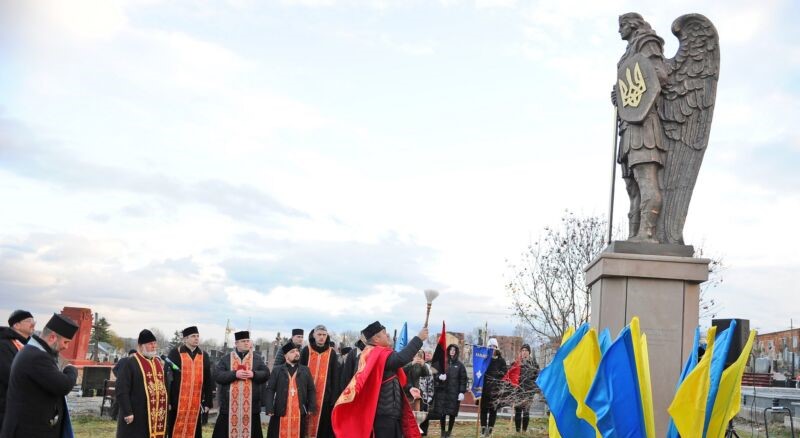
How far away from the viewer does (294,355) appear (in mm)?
10938

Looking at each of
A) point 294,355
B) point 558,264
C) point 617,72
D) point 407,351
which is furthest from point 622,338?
point 558,264

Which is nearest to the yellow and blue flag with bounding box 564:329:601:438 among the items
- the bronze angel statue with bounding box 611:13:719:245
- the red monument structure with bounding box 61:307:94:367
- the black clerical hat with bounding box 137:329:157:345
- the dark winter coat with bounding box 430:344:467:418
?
the bronze angel statue with bounding box 611:13:719:245

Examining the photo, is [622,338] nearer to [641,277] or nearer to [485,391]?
[641,277]

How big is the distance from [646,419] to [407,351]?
2862mm

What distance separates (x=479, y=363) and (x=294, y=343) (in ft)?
19.6

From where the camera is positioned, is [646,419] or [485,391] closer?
[646,419]

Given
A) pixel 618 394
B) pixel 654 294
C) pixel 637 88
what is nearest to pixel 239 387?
pixel 654 294

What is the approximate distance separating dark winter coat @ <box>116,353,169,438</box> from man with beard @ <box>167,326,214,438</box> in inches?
41.2

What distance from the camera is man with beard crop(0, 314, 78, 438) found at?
665 centimetres

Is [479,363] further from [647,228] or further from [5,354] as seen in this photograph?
[5,354]

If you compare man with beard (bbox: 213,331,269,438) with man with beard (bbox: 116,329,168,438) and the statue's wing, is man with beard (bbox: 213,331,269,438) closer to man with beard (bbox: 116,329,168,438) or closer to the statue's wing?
man with beard (bbox: 116,329,168,438)

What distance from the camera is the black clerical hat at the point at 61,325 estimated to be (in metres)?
6.84

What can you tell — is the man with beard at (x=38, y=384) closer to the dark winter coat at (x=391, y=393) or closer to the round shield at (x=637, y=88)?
the dark winter coat at (x=391, y=393)

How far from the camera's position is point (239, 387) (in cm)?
1084
